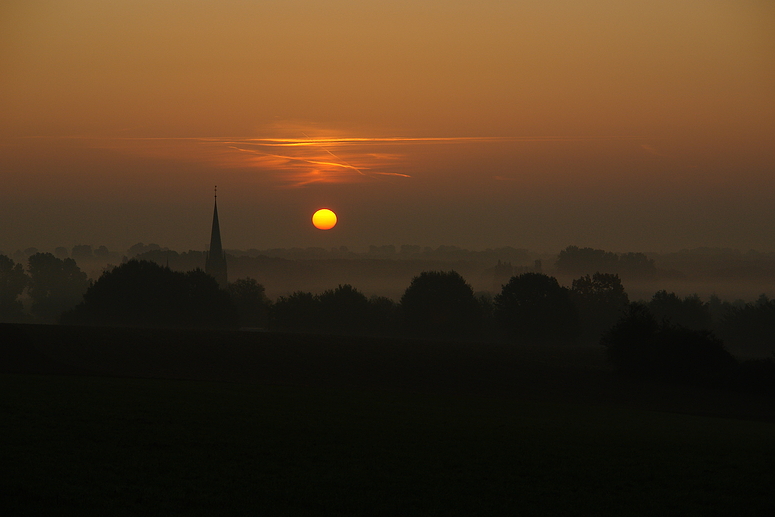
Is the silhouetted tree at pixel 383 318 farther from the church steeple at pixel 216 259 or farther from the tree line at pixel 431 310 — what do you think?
the church steeple at pixel 216 259

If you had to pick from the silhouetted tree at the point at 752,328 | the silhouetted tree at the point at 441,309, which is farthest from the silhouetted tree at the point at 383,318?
the silhouetted tree at the point at 752,328

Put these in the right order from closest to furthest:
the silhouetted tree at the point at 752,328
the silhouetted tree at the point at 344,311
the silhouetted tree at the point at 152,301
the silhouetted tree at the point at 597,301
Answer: the silhouetted tree at the point at 152,301
the silhouetted tree at the point at 752,328
the silhouetted tree at the point at 344,311
the silhouetted tree at the point at 597,301

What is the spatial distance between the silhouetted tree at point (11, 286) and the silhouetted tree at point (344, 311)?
227ft

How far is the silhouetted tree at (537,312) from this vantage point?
9088 centimetres

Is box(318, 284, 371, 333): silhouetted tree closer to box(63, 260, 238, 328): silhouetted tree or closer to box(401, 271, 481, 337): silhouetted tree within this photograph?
box(401, 271, 481, 337): silhouetted tree

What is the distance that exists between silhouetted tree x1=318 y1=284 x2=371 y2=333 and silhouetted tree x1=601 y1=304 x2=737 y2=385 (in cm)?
4501

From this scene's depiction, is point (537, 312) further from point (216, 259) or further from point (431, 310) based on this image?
point (216, 259)

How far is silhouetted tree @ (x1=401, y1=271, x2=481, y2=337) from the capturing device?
95625 mm

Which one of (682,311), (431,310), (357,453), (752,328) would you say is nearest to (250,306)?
(431,310)

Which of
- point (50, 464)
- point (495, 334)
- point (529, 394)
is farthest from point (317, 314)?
point (50, 464)

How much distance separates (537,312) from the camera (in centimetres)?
9131

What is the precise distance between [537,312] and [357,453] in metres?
73.1

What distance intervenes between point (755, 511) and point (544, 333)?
74.4 meters

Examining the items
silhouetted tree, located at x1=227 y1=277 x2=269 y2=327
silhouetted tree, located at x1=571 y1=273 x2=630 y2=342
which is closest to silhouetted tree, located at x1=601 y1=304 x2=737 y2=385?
silhouetted tree, located at x1=571 y1=273 x2=630 y2=342
